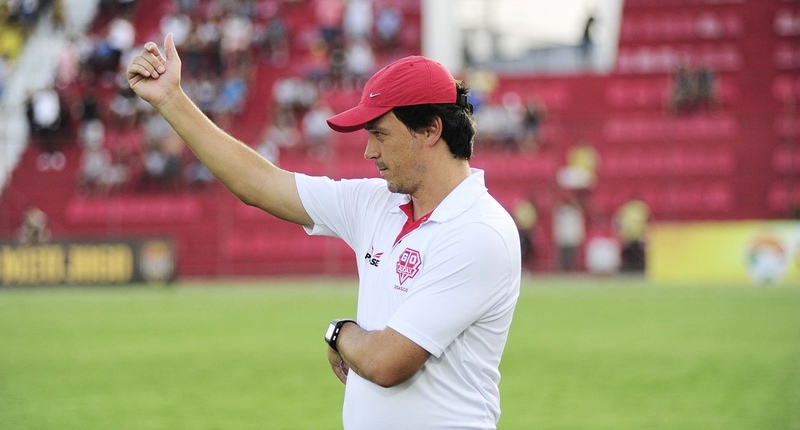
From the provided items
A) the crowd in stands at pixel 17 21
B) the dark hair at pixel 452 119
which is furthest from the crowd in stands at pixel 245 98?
the dark hair at pixel 452 119

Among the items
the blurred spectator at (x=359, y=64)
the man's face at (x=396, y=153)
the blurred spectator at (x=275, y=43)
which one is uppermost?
the blurred spectator at (x=275, y=43)

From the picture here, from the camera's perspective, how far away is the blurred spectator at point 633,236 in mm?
24953

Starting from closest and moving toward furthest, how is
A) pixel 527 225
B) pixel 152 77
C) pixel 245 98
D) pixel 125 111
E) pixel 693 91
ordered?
pixel 152 77
pixel 527 225
pixel 693 91
pixel 125 111
pixel 245 98

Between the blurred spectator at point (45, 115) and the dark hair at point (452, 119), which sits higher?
the dark hair at point (452, 119)

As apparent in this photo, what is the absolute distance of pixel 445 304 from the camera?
3428 millimetres

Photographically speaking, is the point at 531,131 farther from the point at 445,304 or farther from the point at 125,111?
the point at 445,304

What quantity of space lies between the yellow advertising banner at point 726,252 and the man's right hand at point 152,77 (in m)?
20.4

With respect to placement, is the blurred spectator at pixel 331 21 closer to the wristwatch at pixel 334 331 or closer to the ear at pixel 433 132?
the ear at pixel 433 132

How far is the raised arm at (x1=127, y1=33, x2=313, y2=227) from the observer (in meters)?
3.82

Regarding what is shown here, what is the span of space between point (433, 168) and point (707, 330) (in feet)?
39.1

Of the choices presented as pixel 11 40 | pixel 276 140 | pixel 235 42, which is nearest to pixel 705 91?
pixel 276 140

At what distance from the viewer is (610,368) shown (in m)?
11.6

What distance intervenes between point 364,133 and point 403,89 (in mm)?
25296

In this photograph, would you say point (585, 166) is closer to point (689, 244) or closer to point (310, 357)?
point (689, 244)
